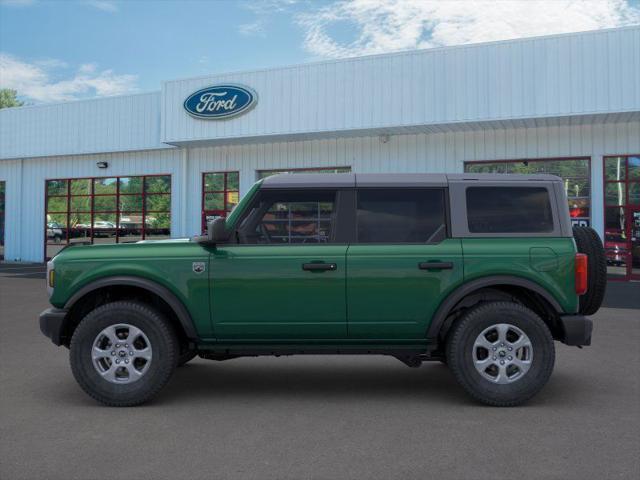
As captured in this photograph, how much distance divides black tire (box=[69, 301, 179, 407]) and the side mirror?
790 mm

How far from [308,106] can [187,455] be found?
16.3 metres

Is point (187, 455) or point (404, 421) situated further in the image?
point (404, 421)

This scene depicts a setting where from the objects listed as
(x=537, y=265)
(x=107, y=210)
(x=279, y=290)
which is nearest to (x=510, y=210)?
(x=537, y=265)

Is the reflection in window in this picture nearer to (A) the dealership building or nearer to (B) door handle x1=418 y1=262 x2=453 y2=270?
(B) door handle x1=418 y1=262 x2=453 y2=270

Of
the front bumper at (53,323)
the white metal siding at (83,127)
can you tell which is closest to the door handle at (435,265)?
the front bumper at (53,323)

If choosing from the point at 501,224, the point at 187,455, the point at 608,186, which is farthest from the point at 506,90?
the point at 187,455

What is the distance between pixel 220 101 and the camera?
2061cm

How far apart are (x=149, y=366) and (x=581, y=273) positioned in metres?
3.54

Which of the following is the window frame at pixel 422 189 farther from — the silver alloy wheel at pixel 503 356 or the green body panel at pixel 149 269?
the green body panel at pixel 149 269

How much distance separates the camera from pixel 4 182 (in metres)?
27.7

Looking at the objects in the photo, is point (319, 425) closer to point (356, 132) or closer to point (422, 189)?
point (422, 189)

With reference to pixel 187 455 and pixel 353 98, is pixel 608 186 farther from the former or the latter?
pixel 187 455

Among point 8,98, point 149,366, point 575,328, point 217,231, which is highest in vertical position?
point 8,98

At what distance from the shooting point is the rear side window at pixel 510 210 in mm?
5262
